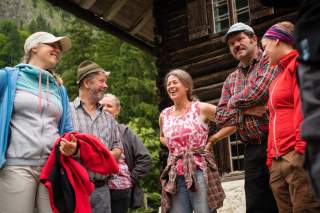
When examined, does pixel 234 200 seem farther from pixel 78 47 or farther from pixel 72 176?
pixel 78 47

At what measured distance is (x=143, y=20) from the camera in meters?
11.5

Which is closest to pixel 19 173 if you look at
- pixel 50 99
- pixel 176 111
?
pixel 50 99

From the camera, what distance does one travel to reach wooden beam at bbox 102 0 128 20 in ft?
34.6

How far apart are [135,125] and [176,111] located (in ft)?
54.8

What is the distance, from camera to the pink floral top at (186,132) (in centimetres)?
400

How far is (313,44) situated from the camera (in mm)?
1000

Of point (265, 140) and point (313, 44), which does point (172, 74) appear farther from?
point (313, 44)

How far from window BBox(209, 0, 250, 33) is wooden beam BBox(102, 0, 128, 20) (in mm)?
2371

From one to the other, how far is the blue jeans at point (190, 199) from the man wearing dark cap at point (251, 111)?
17.3 inches

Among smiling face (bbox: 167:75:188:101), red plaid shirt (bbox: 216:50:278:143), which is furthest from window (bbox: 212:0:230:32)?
Answer: red plaid shirt (bbox: 216:50:278:143)

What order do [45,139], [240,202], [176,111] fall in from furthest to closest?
[240,202], [176,111], [45,139]

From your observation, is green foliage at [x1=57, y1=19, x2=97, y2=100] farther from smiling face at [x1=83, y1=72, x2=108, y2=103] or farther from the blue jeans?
the blue jeans

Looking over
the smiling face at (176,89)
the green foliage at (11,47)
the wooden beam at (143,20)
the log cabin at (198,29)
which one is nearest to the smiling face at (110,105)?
the smiling face at (176,89)

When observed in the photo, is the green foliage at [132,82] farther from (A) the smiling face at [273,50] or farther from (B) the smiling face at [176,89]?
(A) the smiling face at [273,50]
